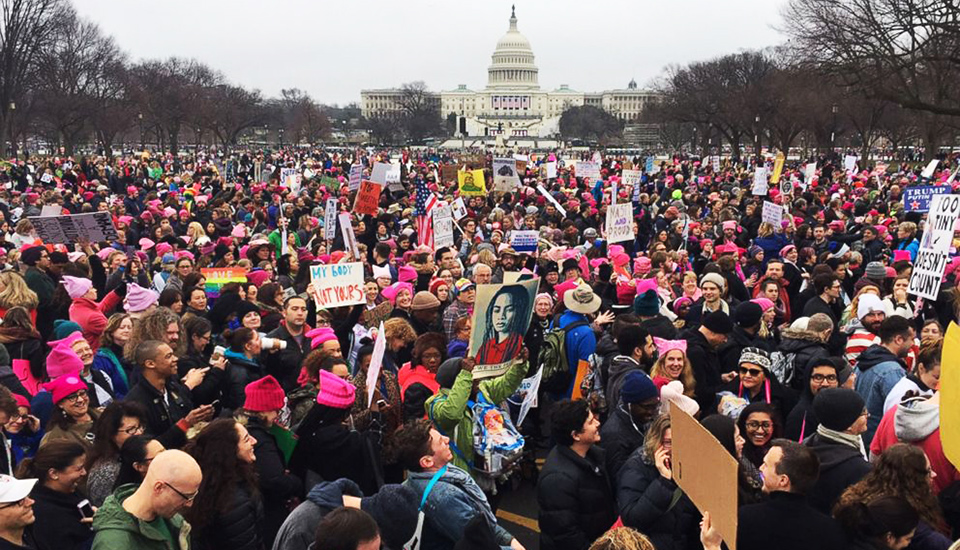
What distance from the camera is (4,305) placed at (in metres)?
7.32

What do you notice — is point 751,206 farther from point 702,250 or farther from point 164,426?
point 164,426

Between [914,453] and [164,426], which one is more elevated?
[914,453]

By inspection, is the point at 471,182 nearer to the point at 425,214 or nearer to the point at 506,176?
the point at 506,176

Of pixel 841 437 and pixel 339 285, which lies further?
pixel 339 285

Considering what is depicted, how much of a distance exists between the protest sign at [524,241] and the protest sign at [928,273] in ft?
17.2

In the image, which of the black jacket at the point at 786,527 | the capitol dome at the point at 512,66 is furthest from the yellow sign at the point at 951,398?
the capitol dome at the point at 512,66

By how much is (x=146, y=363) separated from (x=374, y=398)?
4.64 feet

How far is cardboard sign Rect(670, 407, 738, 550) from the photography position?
10.2 ft

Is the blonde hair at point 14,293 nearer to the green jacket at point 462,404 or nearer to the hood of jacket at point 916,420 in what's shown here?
the green jacket at point 462,404

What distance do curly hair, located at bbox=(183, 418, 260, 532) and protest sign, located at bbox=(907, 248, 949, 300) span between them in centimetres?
612

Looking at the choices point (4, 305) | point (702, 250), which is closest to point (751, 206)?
point (702, 250)

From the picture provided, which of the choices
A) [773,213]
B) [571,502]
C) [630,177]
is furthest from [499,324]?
[630,177]

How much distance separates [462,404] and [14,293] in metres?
4.51

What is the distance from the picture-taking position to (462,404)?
5.09 m
